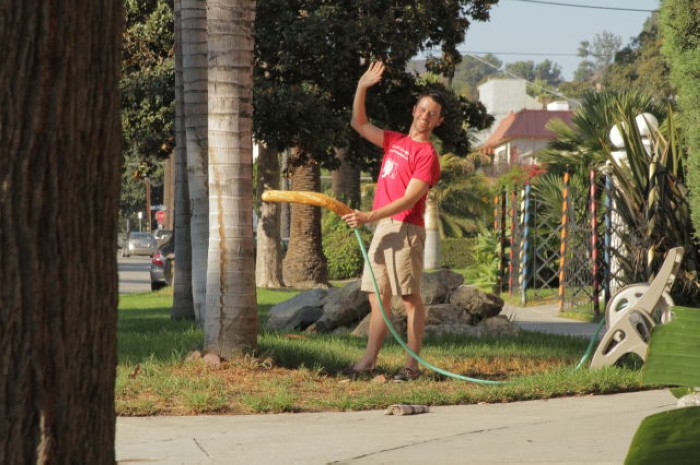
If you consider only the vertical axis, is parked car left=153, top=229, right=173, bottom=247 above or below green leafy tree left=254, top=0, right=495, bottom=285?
below

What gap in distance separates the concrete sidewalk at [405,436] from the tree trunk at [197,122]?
12.5ft

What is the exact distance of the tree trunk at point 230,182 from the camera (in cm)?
834

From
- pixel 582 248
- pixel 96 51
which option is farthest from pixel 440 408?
pixel 582 248

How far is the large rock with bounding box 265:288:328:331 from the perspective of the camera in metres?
12.5

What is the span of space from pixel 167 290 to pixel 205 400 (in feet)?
62.3

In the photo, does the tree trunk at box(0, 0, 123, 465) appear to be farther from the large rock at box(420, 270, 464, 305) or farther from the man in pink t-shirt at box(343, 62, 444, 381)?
the large rock at box(420, 270, 464, 305)

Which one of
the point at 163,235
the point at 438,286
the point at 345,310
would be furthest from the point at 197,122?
the point at 163,235

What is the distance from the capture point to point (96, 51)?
2.21 m

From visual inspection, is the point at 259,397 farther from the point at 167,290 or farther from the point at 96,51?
the point at 167,290

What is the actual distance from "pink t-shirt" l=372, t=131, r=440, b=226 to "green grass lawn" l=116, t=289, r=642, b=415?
125cm

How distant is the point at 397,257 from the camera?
8516 millimetres

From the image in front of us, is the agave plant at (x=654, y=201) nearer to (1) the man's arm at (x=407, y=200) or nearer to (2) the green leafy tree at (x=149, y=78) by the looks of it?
(1) the man's arm at (x=407, y=200)

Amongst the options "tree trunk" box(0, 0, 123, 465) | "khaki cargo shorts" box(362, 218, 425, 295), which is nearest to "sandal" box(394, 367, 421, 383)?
"khaki cargo shorts" box(362, 218, 425, 295)

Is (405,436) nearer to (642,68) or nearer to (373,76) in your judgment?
(373,76)
